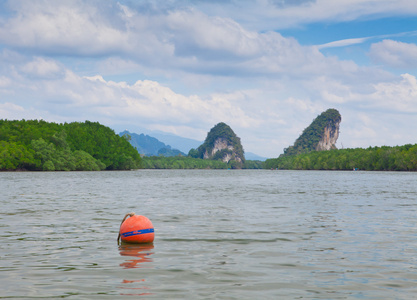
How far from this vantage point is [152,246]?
794 inches

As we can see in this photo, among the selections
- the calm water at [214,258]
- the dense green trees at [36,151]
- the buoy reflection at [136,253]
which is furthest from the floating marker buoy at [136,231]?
the dense green trees at [36,151]

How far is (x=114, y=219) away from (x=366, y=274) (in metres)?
18.4

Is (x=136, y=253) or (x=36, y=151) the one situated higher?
(x=36, y=151)

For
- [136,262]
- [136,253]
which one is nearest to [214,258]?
[136,262]

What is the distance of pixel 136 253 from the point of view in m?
18.5

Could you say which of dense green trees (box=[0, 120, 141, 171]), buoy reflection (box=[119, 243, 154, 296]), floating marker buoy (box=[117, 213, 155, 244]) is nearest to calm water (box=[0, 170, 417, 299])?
buoy reflection (box=[119, 243, 154, 296])

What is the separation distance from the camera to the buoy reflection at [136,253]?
1638 cm

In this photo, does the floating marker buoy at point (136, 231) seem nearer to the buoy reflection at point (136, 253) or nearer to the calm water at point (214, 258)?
the buoy reflection at point (136, 253)

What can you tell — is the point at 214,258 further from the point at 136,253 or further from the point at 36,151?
the point at 36,151

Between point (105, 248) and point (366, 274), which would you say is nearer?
point (366, 274)

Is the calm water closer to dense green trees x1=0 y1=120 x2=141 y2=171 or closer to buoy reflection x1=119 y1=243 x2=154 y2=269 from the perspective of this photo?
buoy reflection x1=119 y1=243 x2=154 y2=269

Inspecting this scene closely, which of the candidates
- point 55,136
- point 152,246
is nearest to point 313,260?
point 152,246

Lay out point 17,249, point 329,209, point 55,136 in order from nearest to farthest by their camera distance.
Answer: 1. point 17,249
2. point 329,209
3. point 55,136

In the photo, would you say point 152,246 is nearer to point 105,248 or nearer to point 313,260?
point 105,248
